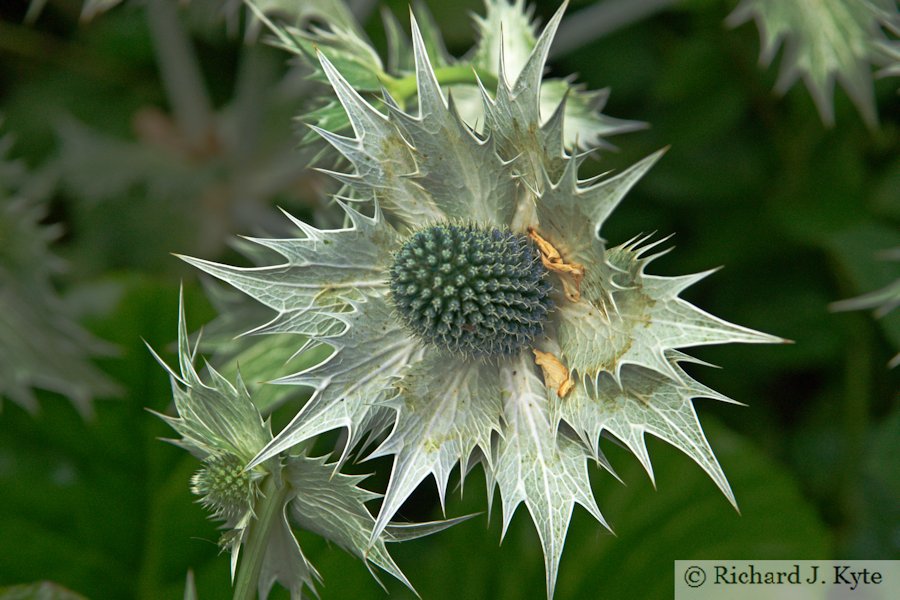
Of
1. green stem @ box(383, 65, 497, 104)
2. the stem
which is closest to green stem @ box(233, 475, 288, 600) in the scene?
green stem @ box(383, 65, 497, 104)

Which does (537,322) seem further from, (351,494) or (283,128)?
(283,128)

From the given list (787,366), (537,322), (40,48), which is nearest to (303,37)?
(537,322)

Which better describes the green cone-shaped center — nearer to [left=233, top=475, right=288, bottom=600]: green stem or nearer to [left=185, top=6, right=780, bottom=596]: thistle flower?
[left=185, top=6, right=780, bottom=596]: thistle flower
